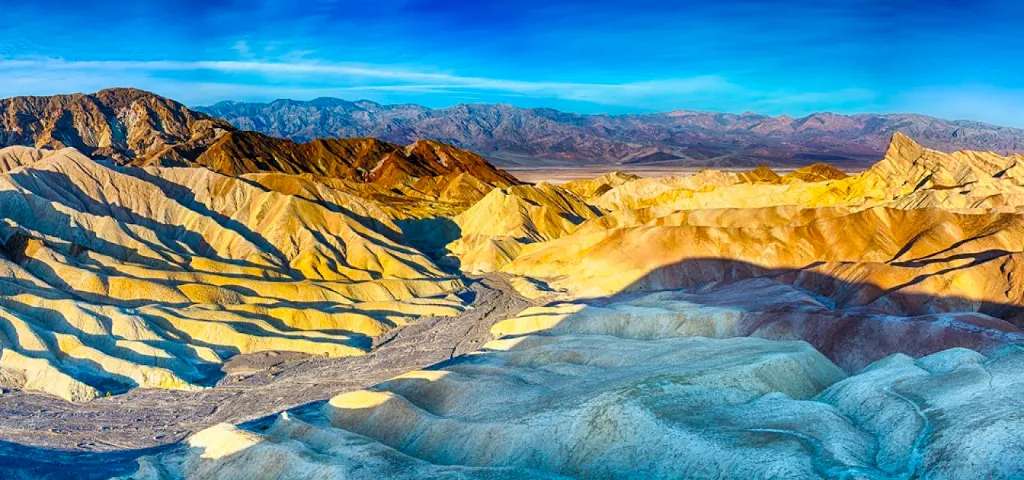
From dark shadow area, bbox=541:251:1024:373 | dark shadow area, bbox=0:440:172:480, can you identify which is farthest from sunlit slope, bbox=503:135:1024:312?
dark shadow area, bbox=0:440:172:480

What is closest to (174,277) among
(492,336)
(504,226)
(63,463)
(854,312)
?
(492,336)

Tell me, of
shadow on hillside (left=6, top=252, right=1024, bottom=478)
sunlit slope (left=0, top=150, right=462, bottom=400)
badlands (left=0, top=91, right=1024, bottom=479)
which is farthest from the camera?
sunlit slope (left=0, top=150, right=462, bottom=400)

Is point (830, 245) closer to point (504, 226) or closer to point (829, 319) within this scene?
point (829, 319)

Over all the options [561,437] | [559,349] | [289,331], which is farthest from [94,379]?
[561,437]

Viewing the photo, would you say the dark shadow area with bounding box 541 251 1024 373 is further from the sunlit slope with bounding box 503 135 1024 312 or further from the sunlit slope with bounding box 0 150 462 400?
the sunlit slope with bounding box 0 150 462 400

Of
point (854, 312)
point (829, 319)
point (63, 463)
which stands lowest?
point (63, 463)

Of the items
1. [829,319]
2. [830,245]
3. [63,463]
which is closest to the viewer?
[63,463]
